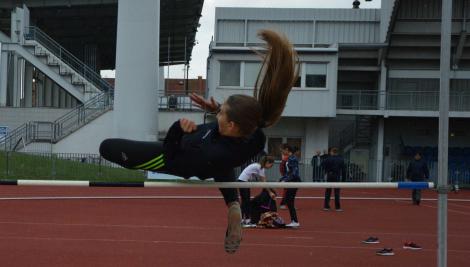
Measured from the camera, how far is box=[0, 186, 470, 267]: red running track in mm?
8203

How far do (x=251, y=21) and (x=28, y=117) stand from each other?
1234cm

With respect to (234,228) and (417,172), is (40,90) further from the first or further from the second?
(234,228)

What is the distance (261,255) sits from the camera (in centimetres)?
849

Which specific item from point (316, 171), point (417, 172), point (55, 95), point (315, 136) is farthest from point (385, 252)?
point (55, 95)

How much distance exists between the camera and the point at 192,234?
10.7 metres

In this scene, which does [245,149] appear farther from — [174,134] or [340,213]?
[340,213]

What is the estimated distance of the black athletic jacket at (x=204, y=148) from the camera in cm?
421

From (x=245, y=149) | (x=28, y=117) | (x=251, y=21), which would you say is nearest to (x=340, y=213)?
(x=245, y=149)

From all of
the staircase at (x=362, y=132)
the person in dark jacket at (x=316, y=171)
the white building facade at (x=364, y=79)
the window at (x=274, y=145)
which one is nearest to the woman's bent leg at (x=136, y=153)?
the person in dark jacket at (x=316, y=171)

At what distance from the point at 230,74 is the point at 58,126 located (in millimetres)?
8756

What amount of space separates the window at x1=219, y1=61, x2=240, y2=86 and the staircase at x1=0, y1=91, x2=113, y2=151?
5.68 metres

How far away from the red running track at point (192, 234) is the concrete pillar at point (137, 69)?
8.66 meters

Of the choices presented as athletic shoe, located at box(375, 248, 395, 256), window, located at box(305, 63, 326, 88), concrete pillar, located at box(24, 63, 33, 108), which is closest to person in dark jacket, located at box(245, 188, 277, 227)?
athletic shoe, located at box(375, 248, 395, 256)

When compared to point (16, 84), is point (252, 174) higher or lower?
lower
